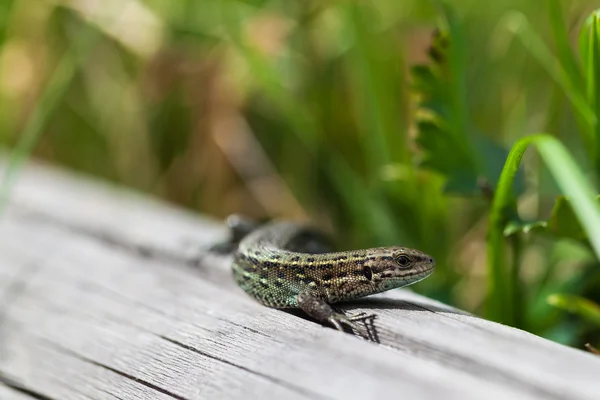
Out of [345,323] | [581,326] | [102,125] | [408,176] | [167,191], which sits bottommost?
[345,323]

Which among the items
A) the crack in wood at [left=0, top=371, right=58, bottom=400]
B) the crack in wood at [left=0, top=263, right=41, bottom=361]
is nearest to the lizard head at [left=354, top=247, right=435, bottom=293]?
the crack in wood at [left=0, top=371, right=58, bottom=400]

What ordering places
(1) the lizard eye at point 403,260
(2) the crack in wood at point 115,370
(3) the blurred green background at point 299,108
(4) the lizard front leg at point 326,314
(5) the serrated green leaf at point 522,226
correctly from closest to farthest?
(2) the crack in wood at point 115,370 < (4) the lizard front leg at point 326,314 < (5) the serrated green leaf at point 522,226 < (1) the lizard eye at point 403,260 < (3) the blurred green background at point 299,108

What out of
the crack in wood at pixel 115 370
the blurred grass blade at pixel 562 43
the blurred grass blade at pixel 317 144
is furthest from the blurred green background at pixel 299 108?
the crack in wood at pixel 115 370

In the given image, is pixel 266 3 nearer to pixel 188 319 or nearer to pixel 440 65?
pixel 440 65

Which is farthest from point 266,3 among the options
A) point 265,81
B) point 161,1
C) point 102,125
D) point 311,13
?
point 102,125

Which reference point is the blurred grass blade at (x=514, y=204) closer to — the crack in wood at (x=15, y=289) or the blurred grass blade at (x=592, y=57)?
the blurred grass blade at (x=592, y=57)

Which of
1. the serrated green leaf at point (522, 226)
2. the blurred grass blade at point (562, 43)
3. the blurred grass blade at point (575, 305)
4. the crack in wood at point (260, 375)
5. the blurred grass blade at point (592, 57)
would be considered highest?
the blurred grass blade at point (562, 43)

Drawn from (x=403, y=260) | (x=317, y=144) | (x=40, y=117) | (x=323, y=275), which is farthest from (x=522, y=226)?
(x=40, y=117)
